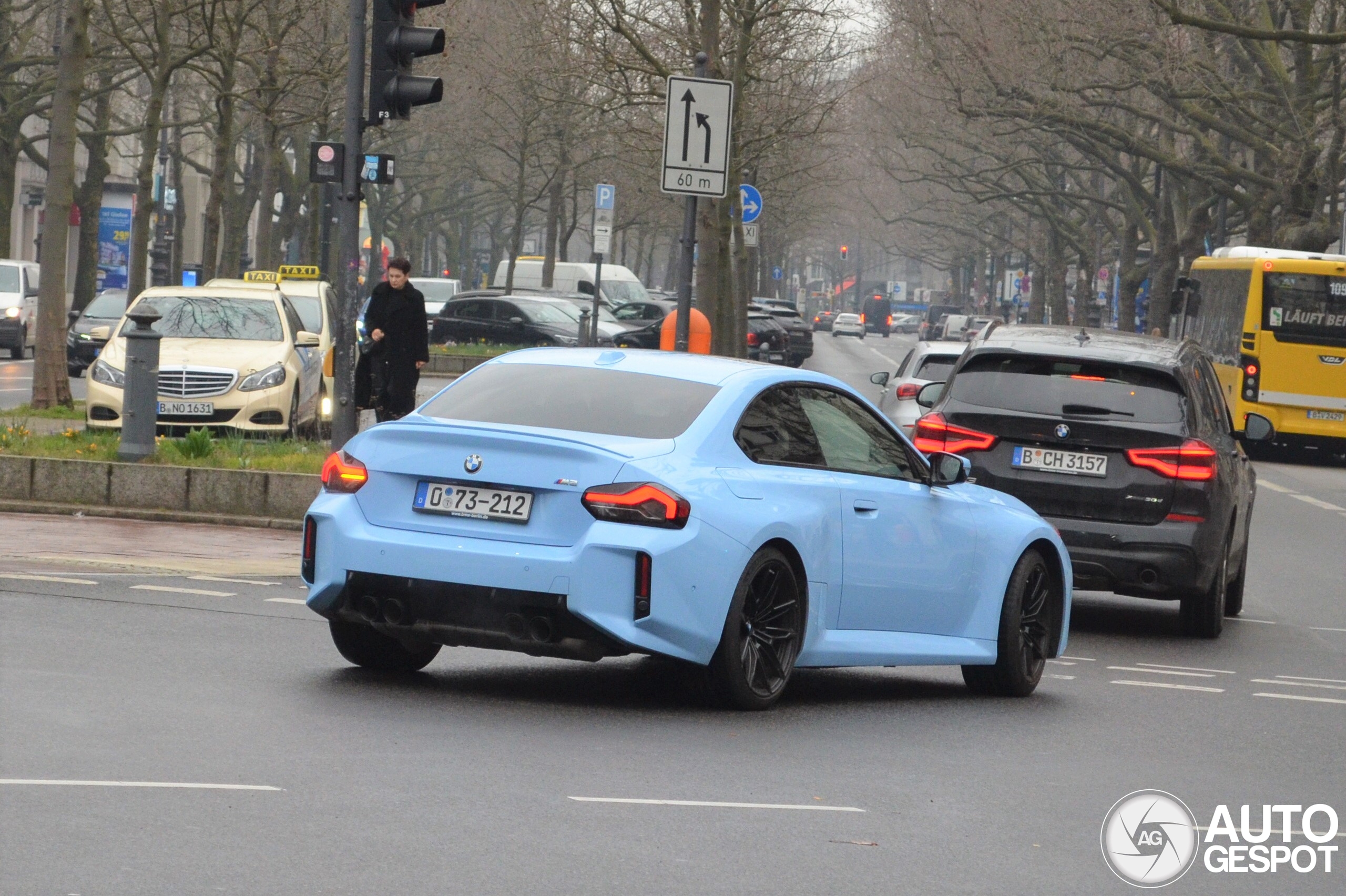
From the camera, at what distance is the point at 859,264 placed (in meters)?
176

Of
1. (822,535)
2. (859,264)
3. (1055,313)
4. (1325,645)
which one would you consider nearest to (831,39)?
(1055,313)

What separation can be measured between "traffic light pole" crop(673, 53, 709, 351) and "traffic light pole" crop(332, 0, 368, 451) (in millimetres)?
3197

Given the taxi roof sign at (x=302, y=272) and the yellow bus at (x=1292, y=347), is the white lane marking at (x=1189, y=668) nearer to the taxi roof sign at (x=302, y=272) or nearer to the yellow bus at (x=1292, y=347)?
the yellow bus at (x=1292, y=347)

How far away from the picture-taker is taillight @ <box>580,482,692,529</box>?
7.61 m

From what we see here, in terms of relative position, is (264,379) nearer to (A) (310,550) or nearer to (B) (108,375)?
(B) (108,375)

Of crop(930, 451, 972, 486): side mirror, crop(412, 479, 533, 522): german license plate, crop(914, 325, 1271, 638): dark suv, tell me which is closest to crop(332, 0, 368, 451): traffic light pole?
crop(914, 325, 1271, 638): dark suv

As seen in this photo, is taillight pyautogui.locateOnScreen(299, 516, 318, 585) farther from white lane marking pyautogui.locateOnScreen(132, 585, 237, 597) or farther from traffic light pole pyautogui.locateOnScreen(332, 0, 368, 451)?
traffic light pole pyautogui.locateOnScreen(332, 0, 368, 451)

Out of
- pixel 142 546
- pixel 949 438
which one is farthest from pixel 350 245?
pixel 949 438

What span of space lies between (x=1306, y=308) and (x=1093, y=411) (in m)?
19.9

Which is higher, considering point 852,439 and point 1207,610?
point 852,439

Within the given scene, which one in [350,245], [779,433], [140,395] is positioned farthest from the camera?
[350,245]

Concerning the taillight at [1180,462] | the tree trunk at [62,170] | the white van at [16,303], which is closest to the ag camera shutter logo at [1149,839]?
the taillight at [1180,462]

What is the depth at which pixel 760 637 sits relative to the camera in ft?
26.6

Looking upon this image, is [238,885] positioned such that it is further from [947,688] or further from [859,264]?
[859,264]
